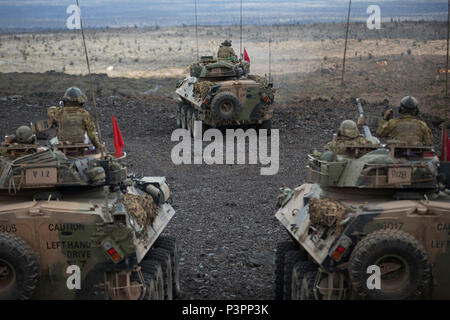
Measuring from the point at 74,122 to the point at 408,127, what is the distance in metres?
4.25

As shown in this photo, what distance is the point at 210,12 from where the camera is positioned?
310 ft

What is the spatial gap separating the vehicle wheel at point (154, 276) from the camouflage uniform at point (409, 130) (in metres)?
3.31

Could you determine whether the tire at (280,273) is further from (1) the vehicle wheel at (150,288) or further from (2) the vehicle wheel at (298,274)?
(1) the vehicle wheel at (150,288)

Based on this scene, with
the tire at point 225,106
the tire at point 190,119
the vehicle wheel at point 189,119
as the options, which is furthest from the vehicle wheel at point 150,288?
the vehicle wheel at point 189,119

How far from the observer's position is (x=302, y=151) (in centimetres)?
2056

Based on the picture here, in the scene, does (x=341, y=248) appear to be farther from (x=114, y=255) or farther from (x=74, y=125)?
(x=74, y=125)

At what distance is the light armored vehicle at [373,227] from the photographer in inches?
302

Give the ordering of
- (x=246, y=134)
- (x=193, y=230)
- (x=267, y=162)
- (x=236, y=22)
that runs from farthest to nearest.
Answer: (x=236, y=22) → (x=246, y=134) → (x=267, y=162) → (x=193, y=230)

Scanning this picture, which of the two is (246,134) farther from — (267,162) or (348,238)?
(348,238)

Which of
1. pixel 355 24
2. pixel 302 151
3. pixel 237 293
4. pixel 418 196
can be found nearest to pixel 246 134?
pixel 302 151

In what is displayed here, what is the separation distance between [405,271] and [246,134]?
15.2 m

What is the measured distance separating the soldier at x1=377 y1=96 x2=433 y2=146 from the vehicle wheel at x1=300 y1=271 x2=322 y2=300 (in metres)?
2.11

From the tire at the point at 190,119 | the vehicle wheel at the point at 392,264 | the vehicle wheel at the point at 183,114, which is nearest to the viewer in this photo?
the vehicle wheel at the point at 392,264

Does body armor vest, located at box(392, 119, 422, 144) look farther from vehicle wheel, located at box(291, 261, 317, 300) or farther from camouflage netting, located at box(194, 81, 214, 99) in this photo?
camouflage netting, located at box(194, 81, 214, 99)
